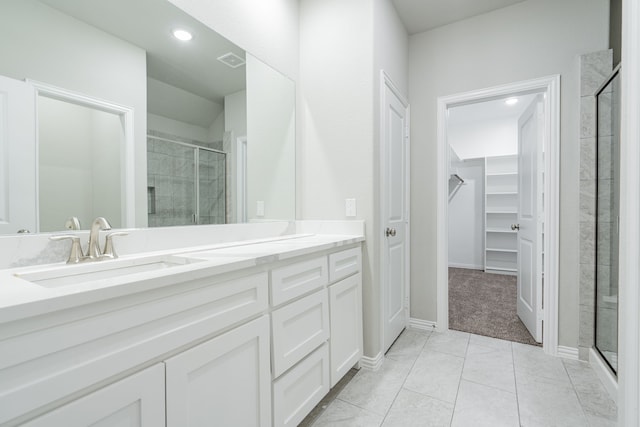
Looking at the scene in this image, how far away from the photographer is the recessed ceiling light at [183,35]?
4.79ft

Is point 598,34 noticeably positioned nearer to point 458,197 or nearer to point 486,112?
point 486,112

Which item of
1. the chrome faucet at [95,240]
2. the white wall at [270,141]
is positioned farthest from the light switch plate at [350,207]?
the chrome faucet at [95,240]

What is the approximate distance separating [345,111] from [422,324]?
194 cm

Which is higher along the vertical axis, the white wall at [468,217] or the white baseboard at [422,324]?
the white wall at [468,217]

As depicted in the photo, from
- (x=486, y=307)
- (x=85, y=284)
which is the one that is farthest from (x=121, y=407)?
(x=486, y=307)

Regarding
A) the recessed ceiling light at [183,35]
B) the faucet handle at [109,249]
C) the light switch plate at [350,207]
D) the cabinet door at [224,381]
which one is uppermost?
the recessed ceiling light at [183,35]

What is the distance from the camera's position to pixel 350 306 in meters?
1.80

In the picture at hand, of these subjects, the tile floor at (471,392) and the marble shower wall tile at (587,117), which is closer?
the tile floor at (471,392)

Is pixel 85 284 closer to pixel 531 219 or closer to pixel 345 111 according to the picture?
pixel 345 111

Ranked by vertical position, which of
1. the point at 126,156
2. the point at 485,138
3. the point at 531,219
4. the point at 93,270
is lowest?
the point at 93,270

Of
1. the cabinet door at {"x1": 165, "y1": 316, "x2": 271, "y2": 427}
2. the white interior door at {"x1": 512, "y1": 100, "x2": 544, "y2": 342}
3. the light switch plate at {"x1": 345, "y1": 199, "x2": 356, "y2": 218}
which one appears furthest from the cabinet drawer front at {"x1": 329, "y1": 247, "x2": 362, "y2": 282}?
the white interior door at {"x1": 512, "y1": 100, "x2": 544, "y2": 342}

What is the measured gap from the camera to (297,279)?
1.36 meters

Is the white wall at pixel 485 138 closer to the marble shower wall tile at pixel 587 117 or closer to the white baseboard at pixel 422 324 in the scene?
the marble shower wall tile at pixel 587 117

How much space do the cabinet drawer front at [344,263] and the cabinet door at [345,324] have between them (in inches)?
1.5
